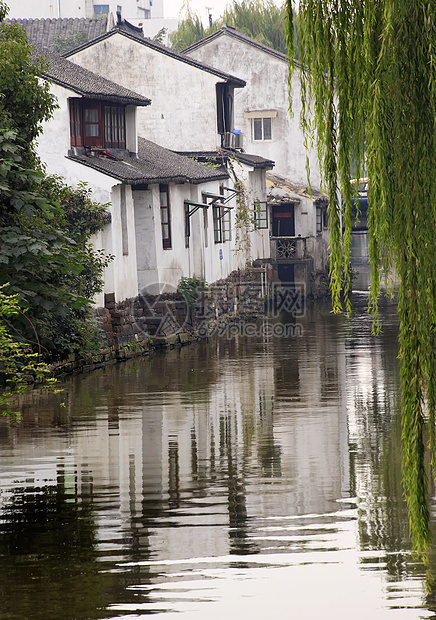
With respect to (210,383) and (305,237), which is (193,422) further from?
(305,237)

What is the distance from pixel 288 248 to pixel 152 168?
18.8m

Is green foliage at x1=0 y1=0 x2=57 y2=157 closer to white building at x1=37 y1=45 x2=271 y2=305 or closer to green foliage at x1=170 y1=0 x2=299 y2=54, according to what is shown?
white building at x1=37 y1=45 x2=271 y2=305

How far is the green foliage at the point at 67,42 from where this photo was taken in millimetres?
47250

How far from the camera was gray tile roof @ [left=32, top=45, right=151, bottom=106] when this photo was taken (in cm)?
2612

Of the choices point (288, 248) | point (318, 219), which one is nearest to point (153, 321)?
point (288, 248)

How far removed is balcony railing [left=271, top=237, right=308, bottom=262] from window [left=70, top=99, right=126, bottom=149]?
18.6m

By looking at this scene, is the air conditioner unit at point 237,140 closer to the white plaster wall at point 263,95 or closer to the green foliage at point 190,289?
the white plaster wall at point 263,95

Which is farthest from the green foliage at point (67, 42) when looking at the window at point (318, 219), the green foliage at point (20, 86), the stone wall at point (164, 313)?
the green foliage at point (20, 86)

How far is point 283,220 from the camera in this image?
49.3 meters

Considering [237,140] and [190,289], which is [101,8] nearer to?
[237,140]

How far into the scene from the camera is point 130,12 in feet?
237

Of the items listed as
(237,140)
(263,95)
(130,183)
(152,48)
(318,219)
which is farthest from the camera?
(318,219)

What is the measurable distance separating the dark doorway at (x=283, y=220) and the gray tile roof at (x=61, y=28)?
13320mm

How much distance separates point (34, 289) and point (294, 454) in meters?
4.71
